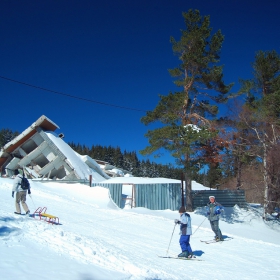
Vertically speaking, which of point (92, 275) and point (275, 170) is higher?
point (275, 170)

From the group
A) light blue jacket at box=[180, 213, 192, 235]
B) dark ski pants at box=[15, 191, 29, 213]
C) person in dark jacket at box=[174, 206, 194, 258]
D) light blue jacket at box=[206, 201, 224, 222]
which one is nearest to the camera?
person in dark jacket at box=[174, 206, 194, 258]

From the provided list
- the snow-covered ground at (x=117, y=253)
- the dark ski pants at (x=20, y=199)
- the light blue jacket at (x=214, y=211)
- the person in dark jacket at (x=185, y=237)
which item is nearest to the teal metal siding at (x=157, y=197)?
the snow-covered ground at (x=117, y=253)

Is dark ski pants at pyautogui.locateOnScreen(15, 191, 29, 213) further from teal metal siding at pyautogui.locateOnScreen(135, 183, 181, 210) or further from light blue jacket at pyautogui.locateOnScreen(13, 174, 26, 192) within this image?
teal metal siding at pyautogui.locateOnScreen(135, 183, 181, 210)

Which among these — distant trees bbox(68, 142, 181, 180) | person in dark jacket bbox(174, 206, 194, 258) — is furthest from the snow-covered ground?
distant trees bbox(68, 142, 181, 180)

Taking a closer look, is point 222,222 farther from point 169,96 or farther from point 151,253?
point 151,253

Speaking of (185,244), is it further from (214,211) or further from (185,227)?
(214,211)

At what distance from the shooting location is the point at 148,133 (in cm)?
1705

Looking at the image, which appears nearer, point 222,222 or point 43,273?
point 43,273

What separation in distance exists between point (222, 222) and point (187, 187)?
3.01 metres

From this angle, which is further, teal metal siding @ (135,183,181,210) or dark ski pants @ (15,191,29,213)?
teal metal siding @ (135,183,181,210)

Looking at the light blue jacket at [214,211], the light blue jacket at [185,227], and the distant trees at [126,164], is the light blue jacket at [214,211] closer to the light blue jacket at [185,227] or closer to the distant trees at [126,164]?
the light blue jacket at [185,227]

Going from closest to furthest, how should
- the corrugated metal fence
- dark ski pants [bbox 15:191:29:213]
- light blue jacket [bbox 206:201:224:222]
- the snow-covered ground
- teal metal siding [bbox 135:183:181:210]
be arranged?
1. the snow-covered ground
2. dark ski pants [bbox 15:191:29:213]
3. light blue jacket [bbox 206:201:224:222]
4. the corrugated metal fence
5. teal metal siding [bbox 135:183:181:210]

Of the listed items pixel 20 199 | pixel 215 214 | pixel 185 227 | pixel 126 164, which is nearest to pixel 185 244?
pixel 185 227

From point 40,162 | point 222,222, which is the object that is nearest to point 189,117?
point 222,222
